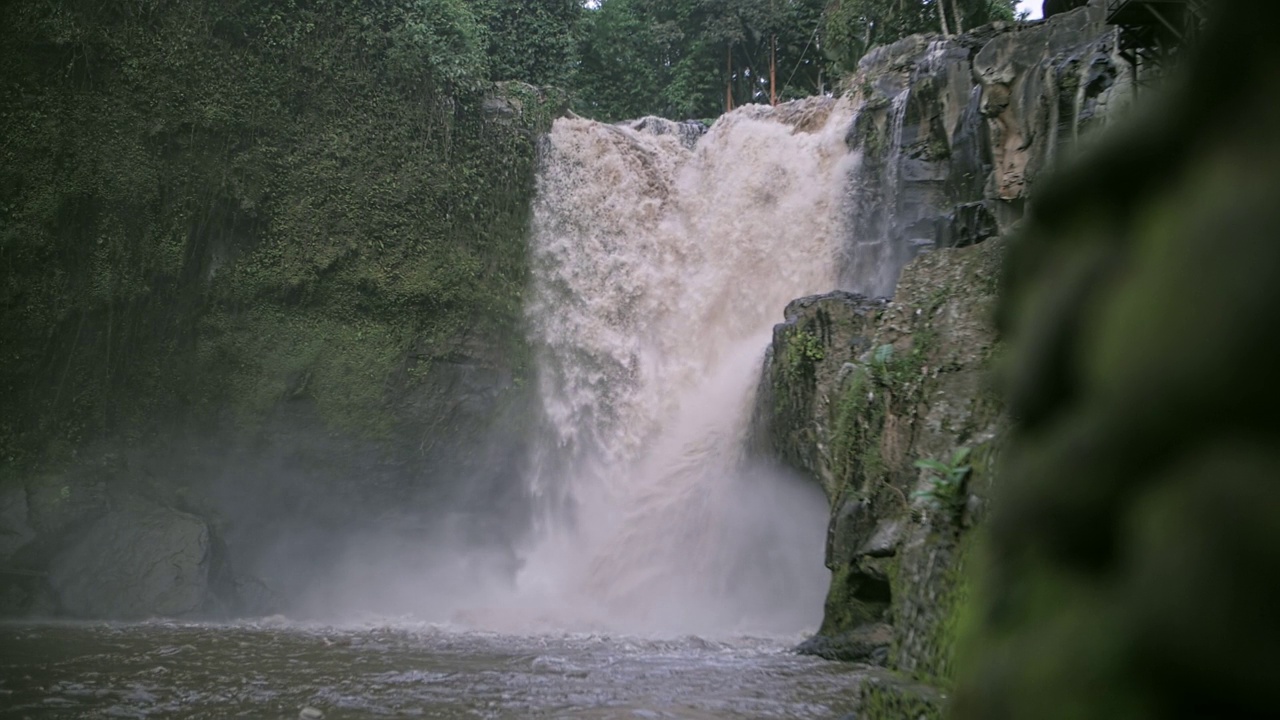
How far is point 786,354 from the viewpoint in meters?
12.2

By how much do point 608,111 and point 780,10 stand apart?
603 centimetres

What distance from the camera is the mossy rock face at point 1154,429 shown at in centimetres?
84

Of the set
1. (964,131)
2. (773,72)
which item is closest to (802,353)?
(964,131)

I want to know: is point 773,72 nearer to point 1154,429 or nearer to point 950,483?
point 950,483

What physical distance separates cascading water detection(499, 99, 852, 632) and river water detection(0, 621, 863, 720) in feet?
10.2

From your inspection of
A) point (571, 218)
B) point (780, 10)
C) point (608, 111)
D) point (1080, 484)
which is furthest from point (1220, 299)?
point (780, 10)

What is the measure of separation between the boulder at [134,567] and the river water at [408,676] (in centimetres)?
209

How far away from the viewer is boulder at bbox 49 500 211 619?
12570 mm

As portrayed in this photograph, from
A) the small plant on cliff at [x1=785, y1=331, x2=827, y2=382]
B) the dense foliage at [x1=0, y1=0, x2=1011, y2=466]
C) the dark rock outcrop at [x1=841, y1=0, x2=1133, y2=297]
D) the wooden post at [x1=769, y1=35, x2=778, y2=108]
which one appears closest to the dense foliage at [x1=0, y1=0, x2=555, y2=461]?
the dense foliage at [x1=0, y1=0, x2=1011, y2=466]

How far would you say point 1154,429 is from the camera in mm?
944

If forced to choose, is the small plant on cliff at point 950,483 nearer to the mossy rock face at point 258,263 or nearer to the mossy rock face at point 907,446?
the mossy rock face at point 907,446

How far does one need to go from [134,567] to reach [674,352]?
8677 millimetres

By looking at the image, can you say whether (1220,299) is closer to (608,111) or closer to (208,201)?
(208,201)

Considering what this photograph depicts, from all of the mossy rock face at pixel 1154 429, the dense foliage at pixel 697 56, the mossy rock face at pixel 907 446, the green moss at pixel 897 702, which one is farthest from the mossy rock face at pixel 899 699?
the dense foliage at pixel 697 56
